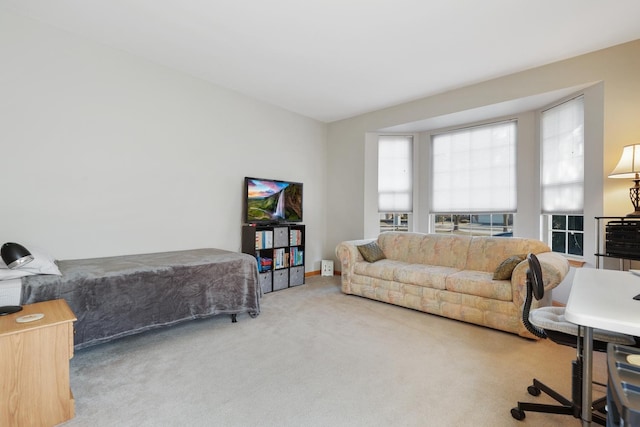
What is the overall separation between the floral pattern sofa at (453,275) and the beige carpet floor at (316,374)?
18 centimetres

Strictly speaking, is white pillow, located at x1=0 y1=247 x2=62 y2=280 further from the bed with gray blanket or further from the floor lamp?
the floor lamp

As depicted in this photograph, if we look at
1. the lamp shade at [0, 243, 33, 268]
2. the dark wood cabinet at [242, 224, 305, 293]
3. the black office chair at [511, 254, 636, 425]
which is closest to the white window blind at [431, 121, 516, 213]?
the dark wood cabinet at [242, 224, 305, 293]

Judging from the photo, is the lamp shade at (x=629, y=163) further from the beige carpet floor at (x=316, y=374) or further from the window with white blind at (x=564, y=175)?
the beige carpet floor at (x=316, y=374)

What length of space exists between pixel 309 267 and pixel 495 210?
10.1 ft

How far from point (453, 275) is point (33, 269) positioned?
12.1 ft

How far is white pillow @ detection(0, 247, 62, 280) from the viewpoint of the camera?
2.08 m

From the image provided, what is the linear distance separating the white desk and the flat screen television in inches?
139

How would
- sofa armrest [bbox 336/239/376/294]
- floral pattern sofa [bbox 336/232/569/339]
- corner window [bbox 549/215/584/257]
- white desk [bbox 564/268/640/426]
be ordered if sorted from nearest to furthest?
1. white desk [bbox 564/268/640/426]
2. floral pattern sofa [bbox 336/232/569/339]
3. corner window [bbox 549/215/584/257]
4. sofa armrest [bbox 336/239/376/294]

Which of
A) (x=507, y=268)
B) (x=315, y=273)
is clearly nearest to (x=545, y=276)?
(x=507, y=268)

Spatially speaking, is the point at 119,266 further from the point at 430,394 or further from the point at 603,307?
the point at 603,307

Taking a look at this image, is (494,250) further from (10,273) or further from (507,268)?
(10,273)

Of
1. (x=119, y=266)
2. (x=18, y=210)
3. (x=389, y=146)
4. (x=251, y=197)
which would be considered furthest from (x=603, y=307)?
(x=389, y=146)

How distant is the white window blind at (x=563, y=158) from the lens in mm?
3434

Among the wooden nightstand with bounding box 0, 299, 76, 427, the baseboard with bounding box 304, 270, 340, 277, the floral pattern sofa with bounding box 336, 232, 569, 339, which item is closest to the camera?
the wooden nightstand with bounding box 0, 299, 76, 427
